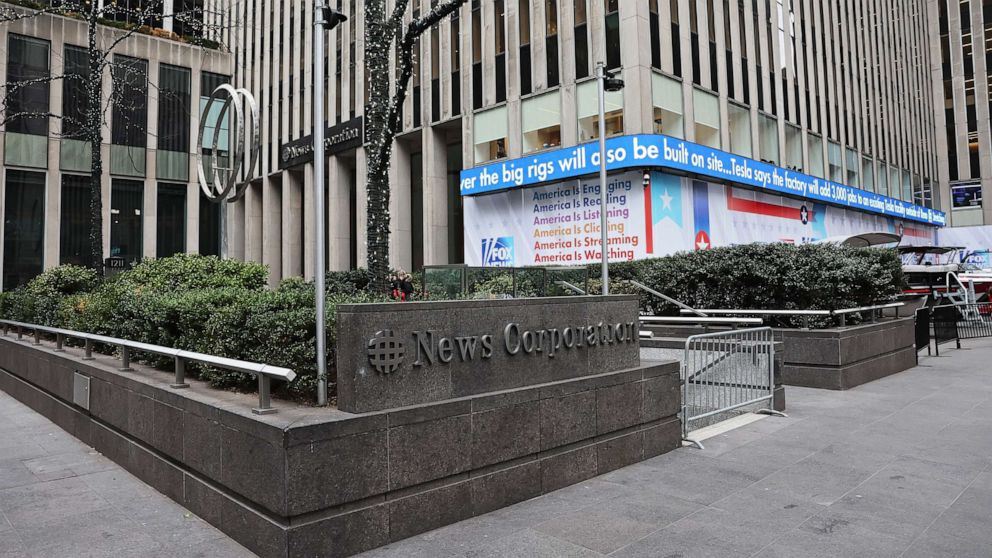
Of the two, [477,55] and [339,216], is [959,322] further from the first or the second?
[339,216]

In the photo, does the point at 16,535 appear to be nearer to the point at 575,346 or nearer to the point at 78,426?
the point at 78,426

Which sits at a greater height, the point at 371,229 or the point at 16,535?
the point at 371,229

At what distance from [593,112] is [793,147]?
12484mm

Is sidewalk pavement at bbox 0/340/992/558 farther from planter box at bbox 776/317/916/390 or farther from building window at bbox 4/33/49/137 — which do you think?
building window at bbox 4/33/49/137

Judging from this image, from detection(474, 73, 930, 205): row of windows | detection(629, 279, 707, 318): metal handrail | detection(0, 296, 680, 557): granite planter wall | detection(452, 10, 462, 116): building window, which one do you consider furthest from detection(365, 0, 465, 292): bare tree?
detection(452, 10, 462, 116): building window

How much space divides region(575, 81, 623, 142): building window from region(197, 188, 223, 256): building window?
993 inches

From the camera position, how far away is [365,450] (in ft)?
14.7

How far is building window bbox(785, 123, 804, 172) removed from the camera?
27562 mm

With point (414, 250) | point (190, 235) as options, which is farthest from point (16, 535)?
point (190, 235)

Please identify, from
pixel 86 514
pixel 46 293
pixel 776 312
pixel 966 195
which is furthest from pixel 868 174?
pixel 86 514

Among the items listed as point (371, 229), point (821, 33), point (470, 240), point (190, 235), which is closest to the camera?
point (371, 229)

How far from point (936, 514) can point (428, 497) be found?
4.13 metres

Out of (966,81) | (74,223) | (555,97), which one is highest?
(966,81)

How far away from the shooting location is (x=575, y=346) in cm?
637
